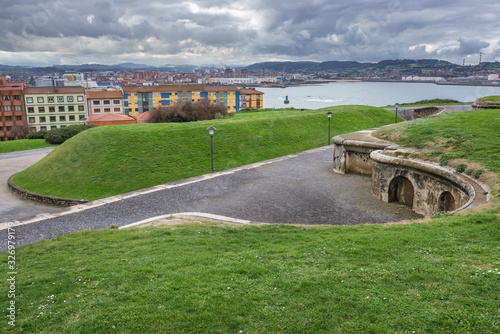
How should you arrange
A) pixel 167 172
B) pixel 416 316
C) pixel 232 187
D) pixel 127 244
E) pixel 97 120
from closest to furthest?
pixel 416 316 → pixel 127 244 → pixel 232 187 → pixel 167 172 → pixel 97 120

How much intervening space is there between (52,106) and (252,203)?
7191 centimetres

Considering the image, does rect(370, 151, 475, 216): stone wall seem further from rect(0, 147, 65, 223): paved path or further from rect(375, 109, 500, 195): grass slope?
rect(0, 147, 65, 223): paved path

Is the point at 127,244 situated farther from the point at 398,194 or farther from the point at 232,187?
the point at 398,194

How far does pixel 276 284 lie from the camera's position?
21.0ft

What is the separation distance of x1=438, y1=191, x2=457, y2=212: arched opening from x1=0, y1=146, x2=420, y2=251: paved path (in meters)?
0.98

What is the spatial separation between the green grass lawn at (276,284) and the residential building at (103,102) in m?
81.3

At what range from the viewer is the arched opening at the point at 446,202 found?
43.4ft

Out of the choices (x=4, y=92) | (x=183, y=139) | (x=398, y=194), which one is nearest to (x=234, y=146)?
(x=183, y=139)

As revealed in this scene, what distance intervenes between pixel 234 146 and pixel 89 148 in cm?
1008

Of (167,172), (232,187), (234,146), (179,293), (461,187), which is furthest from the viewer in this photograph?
(234,146)

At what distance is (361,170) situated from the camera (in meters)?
19.7

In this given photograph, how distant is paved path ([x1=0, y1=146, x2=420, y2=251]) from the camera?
13242mm

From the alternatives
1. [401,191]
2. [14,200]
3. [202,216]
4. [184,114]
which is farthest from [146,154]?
[184,114]

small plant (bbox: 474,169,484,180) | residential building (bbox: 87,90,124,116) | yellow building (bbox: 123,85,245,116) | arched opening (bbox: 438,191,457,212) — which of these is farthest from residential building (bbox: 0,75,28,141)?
small plant (bbox: 474,169,484,180)
